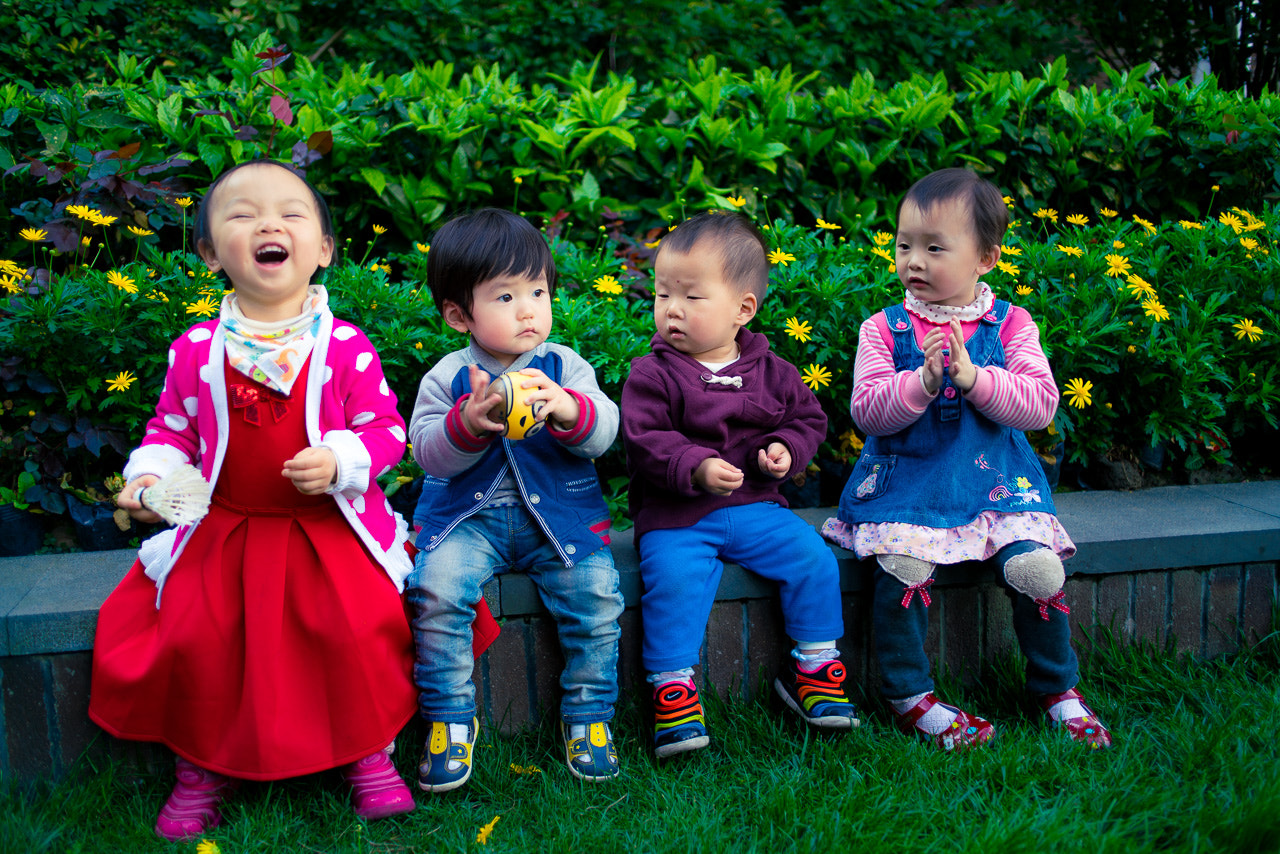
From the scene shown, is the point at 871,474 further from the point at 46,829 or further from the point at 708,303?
the point at 46,829

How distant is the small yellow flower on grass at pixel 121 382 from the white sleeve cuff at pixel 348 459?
921 mm

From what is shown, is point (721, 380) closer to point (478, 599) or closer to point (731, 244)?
point (731, 244)

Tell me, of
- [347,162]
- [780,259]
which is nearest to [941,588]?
[780,259]

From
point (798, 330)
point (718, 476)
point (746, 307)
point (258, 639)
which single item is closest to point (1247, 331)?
point (798, 330)

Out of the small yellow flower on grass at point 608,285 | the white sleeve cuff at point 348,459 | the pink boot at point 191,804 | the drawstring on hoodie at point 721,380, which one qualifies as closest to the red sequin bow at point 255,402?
the white sleeve cuff at point 348,459

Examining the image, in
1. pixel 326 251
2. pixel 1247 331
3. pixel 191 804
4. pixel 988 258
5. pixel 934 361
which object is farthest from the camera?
pixel 1247 331

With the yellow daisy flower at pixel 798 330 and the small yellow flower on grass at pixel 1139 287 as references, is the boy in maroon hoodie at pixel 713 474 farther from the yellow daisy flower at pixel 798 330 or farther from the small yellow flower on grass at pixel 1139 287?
the small yellow flower on grass at pixel 1139 287

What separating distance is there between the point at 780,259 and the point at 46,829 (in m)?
2.40

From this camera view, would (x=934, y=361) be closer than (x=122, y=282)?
Yes

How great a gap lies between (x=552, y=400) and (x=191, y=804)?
1.11m

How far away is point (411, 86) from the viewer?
3.81m

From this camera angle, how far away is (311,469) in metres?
1.90

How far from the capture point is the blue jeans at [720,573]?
227 centimetres

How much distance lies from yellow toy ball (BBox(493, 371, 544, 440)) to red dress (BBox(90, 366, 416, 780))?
0.42 metres
